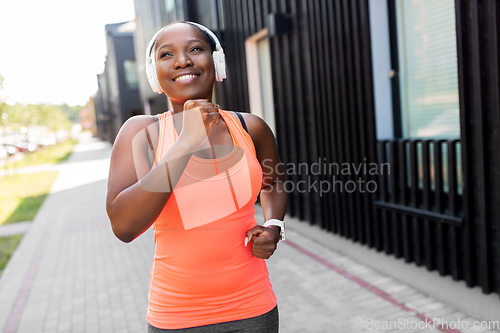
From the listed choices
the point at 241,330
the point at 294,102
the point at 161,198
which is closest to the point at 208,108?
the point at 161,198

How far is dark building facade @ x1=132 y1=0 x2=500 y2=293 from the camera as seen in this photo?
3.36 metres

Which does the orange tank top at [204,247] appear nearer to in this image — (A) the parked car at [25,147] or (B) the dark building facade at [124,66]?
(B) the dark building facade at [124,66]

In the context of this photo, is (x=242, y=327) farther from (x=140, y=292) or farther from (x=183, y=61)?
(x=140, y=292)

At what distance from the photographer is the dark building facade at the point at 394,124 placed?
11.0 feet

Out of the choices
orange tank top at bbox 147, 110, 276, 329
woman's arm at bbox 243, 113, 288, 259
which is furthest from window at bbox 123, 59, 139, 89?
orange tank top at bbox 147, 110, 276, 329

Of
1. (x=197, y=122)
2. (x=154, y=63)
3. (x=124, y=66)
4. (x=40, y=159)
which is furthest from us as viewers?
(x=40, y=159)

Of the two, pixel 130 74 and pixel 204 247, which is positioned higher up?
pixel 130 74

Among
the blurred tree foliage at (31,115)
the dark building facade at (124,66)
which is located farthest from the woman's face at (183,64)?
the dark building facade at (124,66)

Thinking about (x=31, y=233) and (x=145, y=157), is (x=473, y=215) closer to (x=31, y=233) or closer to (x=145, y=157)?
(x=145, y=157)

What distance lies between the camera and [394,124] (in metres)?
4.74

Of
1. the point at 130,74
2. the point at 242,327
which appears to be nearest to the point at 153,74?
the point at 242,327

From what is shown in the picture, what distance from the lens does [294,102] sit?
633 cm

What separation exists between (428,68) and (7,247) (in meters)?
7.29

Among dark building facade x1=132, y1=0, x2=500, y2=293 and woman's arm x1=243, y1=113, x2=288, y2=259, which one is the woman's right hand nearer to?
woman's arm x1=243, y1=113, x2=288, y2=259
